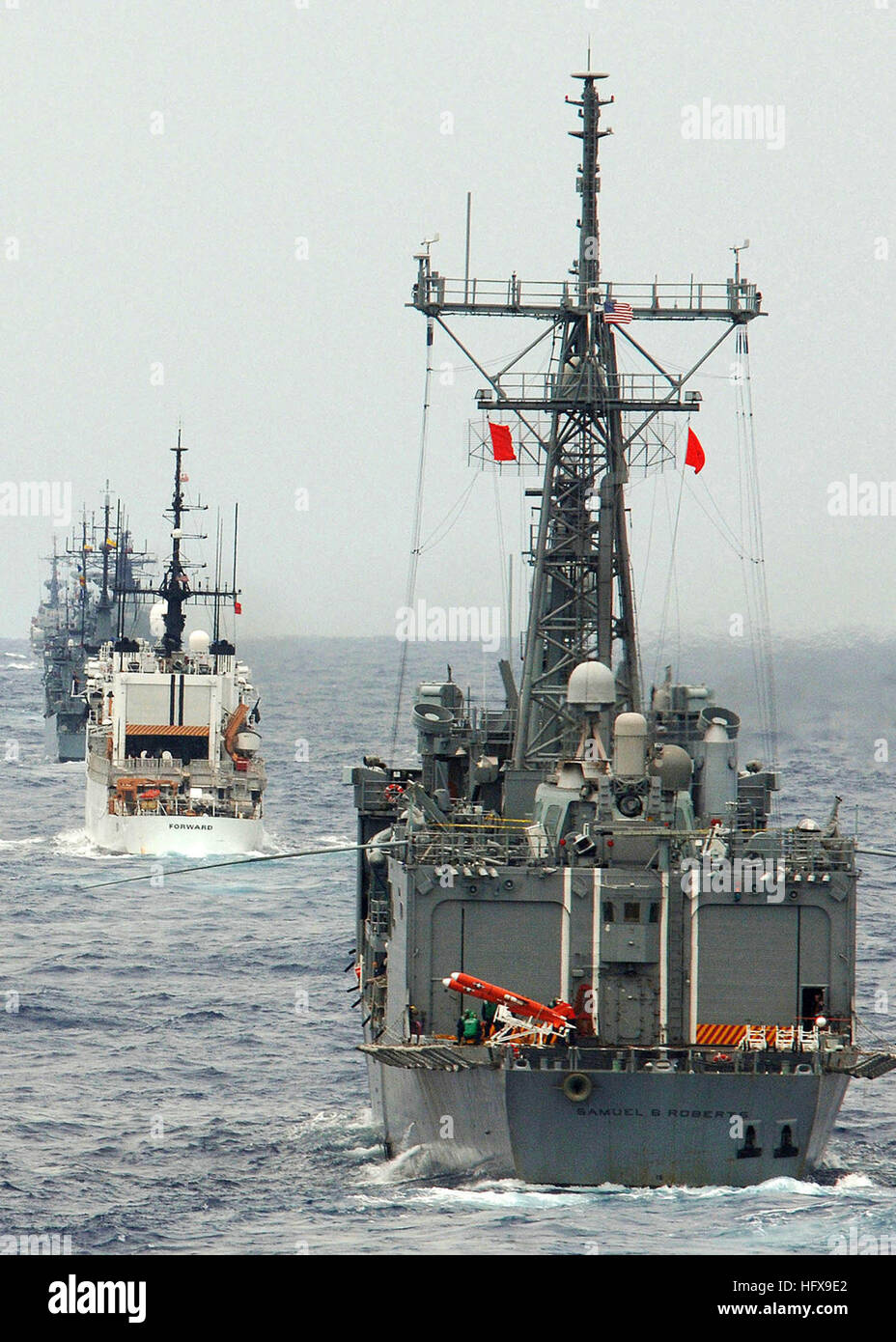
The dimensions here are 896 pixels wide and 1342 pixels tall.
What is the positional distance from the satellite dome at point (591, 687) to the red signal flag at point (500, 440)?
575 centimetres

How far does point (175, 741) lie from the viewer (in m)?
86.6

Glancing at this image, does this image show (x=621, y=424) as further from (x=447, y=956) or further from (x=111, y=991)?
(x=111, y=991)

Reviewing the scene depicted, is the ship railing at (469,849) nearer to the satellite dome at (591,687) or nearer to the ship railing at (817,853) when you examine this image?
the satellite dome at (591,687)

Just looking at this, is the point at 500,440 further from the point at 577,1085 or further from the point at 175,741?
the point at 175,741

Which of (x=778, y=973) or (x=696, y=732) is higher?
(x=696, y=732)

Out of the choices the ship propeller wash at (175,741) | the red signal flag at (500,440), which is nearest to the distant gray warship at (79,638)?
the ship propeller wash at (175,741)

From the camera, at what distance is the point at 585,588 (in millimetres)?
39812

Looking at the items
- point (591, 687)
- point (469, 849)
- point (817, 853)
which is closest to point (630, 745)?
point (591, 687)

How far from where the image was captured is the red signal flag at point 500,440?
Result: 130ft

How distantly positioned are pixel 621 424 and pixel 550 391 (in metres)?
1.60

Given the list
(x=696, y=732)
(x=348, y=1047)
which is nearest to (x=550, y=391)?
(x=696, y=732)

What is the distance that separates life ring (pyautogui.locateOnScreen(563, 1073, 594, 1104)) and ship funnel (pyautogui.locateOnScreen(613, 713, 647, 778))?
Result: 568 cm

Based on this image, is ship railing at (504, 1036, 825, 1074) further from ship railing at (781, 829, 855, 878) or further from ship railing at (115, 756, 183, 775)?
ship railing at (115, 756, 183, 775)

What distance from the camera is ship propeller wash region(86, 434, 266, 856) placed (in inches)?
3071
